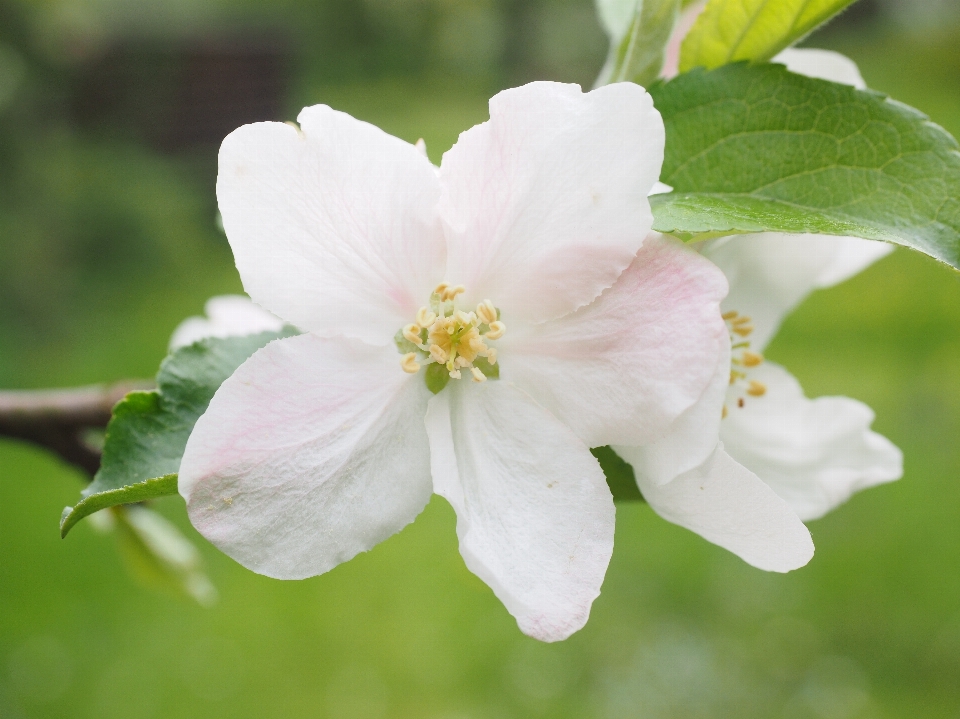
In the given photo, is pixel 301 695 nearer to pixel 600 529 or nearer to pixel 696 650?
pixel 696 650

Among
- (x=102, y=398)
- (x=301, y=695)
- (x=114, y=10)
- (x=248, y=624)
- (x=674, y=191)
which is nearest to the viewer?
(x=674, y=191)

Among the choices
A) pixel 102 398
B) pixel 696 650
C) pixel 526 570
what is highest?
pixel 526 570

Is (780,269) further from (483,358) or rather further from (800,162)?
(483,358)

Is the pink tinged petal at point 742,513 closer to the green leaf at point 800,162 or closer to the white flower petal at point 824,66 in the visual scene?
the green leaf at point 800,162

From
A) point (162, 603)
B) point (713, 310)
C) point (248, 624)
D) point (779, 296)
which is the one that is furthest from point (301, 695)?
point (713, 310)

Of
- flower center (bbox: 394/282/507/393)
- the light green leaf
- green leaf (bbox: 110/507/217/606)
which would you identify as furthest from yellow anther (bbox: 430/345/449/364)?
green leaf (bbox: 110/507/217/606)

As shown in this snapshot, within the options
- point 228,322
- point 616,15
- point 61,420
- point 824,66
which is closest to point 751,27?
point 824,66
